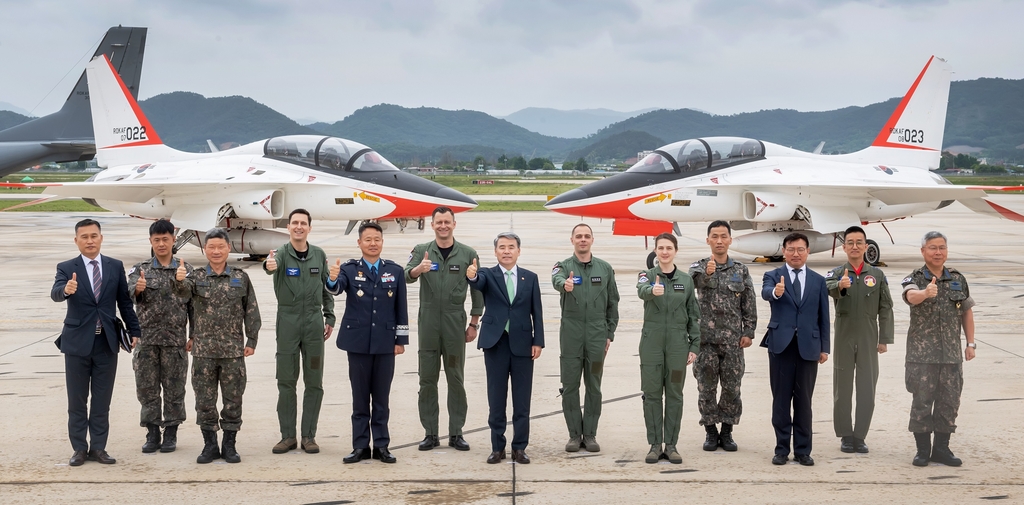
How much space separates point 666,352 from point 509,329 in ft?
3.66

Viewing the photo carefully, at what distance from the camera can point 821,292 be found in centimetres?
611

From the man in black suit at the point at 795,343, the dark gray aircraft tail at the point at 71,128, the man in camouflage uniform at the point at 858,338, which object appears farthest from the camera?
the dark gray aircraft tail at the point at 71,128

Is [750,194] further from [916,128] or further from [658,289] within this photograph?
[658,289]

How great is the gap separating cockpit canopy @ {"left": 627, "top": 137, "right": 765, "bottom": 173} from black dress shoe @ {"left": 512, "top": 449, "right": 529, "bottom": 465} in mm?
12733

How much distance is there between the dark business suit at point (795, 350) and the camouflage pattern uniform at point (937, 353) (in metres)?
0.66

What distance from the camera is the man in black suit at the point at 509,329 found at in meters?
6.04

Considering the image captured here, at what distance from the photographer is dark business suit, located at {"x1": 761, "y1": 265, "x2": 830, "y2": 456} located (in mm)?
5914

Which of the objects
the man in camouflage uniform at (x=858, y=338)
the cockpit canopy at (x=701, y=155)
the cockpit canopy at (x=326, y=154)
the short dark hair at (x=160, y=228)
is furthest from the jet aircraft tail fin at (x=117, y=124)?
the man in camouflage uniform at (x=858, y=338)

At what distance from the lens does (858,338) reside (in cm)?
623

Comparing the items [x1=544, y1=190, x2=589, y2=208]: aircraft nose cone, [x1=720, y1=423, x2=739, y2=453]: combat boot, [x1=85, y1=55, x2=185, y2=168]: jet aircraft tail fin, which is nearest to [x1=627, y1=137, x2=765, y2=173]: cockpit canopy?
[x1=544, y1=190, x2=589, y2=208]: aircraft nose cone

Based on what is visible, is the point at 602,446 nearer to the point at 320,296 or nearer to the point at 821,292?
the point at 821,292

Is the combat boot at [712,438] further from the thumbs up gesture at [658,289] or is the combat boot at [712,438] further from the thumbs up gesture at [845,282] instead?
A: the thumbs up gesture at [845,282]

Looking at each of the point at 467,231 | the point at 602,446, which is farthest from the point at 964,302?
the point at 467,231

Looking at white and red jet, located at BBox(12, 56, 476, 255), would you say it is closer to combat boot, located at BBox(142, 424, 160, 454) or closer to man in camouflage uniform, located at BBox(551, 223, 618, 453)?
combat boot, located at BBox(142, 424, 160, 454)
